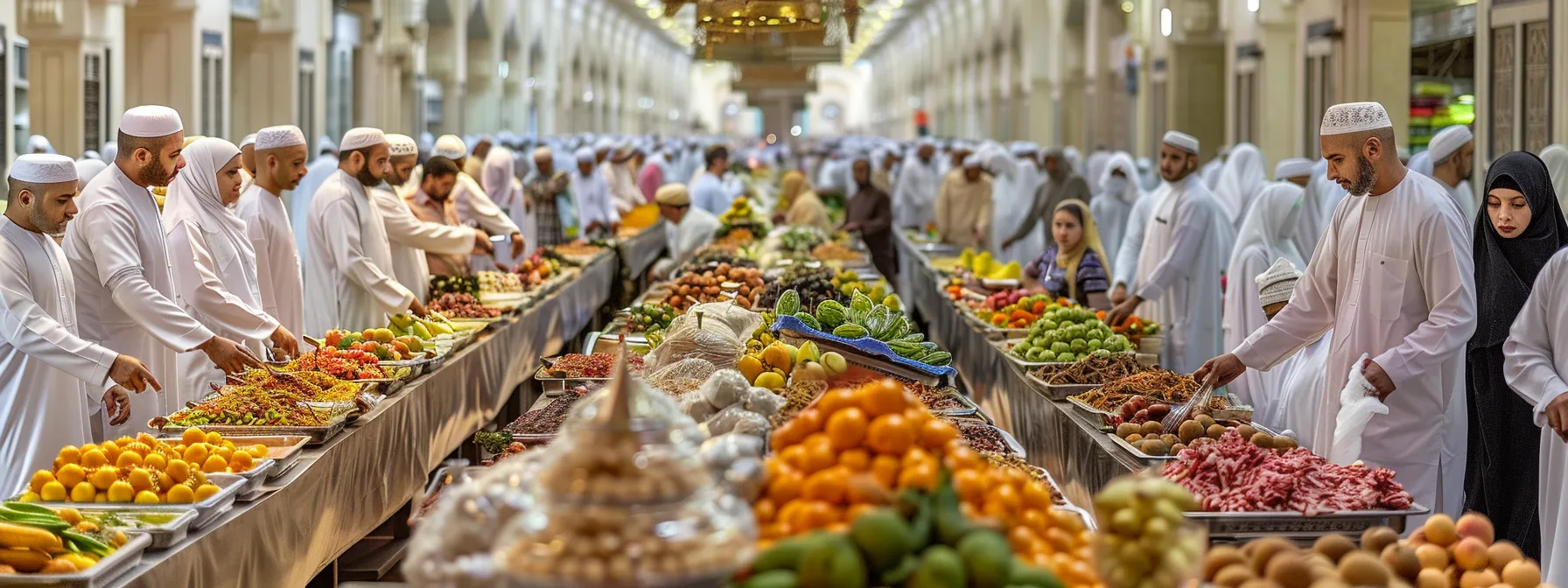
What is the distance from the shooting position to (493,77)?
91.6ft

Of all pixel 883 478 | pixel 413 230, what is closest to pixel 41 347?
pixel 883 478

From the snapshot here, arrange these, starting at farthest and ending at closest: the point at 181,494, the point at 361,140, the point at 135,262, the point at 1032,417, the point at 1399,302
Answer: the point at 361,140 < the point at 1032,417 < the point at 135,262 < the point at 1399,302 < the point at 181,494

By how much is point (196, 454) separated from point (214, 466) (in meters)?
0.07

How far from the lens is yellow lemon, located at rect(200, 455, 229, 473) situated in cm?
378

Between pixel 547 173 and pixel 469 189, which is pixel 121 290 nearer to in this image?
pixel 469 189

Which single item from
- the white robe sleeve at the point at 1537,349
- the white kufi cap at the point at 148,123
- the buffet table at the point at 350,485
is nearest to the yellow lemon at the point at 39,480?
the buffet table at the point at 350,485

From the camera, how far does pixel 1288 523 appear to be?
3.34 meters

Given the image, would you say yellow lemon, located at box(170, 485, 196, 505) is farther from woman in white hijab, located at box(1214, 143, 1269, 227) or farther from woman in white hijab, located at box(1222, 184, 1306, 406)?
woman in white hijab, located at box(1214, 143, 1269, 227)

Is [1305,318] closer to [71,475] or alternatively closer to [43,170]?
[71,475]

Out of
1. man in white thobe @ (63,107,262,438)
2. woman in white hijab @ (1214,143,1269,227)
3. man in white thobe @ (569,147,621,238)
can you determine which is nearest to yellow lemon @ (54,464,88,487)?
man in white thobe @ (63,107,262,438)

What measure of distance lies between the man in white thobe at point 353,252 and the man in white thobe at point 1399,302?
3641 mm

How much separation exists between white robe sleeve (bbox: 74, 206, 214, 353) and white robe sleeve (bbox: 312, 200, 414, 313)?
1769 mm

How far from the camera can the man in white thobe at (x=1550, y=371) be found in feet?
12.9

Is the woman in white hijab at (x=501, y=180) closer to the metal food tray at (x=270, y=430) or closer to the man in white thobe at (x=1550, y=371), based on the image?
the metal food tray at (x=270, y=430)
